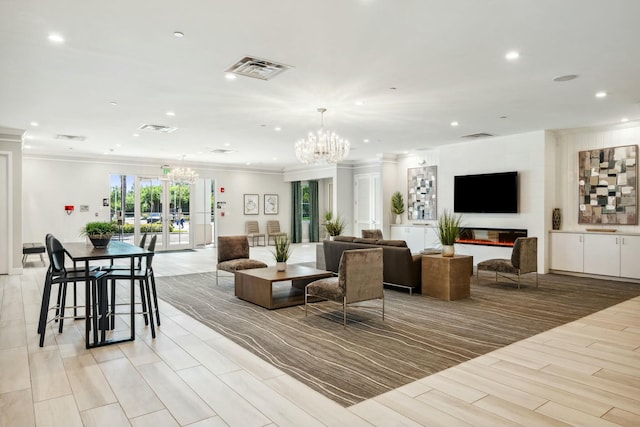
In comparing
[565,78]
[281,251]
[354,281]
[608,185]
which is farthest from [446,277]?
[608,185]

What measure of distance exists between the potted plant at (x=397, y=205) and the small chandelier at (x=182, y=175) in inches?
233

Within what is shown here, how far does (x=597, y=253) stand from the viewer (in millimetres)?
7438

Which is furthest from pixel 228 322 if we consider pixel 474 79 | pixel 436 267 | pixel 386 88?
pixel 474 79

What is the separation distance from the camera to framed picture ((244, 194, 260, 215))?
46.6 feet

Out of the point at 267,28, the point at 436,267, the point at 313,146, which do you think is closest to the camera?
the point at 267,28

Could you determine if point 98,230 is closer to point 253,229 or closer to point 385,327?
point 385,327

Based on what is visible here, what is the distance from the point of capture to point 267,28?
3.53 metres

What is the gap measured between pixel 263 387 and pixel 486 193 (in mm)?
7473

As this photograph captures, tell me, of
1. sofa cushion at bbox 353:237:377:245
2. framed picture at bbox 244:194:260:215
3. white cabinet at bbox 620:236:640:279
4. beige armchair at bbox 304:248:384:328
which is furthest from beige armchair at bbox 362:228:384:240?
framed picture at bbox 244:194:260:215

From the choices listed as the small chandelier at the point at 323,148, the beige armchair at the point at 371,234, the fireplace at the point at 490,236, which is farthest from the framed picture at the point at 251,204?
the small chandelier at the point at 323,148

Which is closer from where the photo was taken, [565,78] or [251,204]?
[565,78]

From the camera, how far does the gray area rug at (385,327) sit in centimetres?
323

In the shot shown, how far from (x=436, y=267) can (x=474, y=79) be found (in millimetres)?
2604

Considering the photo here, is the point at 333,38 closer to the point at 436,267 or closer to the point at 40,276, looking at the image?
the point at 436,267
